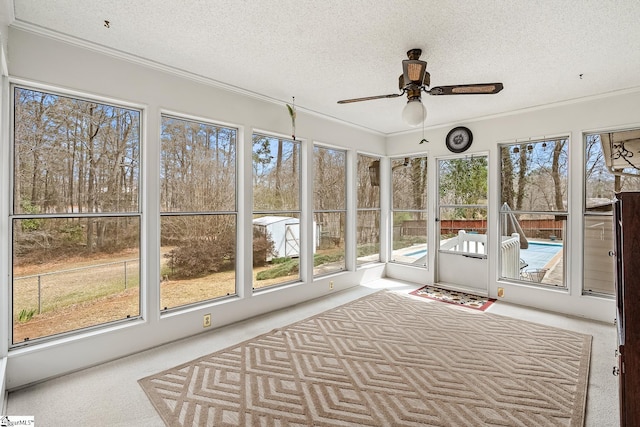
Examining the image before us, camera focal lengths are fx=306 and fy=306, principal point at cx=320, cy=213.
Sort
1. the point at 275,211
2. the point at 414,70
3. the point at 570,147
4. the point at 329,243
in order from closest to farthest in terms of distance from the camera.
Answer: the point at 414,70, the point at 570,147, the point at 275,211, the point at 329,243

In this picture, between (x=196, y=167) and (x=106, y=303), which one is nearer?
(x=106, y=303)

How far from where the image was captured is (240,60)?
9.35 feet

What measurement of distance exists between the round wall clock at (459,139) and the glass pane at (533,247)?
1.16m

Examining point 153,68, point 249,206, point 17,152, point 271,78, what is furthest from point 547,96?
point 17,152

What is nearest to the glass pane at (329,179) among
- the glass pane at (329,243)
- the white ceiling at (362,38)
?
the glass pane at (329,243)

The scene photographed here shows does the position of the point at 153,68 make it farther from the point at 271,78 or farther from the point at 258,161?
the point at 258,161

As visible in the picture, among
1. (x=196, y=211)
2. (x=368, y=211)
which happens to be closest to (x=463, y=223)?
(x=368, y=211)

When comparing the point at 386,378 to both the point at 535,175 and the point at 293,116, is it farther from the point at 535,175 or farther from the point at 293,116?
the point at 535,175

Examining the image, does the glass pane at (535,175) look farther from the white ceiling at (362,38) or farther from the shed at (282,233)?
the shed at (282,233)

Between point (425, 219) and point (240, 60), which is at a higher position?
point (240, 60)

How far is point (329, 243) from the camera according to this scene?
193 inches

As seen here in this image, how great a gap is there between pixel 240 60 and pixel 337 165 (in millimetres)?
2494

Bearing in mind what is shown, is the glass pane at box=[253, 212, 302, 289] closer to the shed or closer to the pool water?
the shed

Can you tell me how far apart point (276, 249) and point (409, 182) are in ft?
9.36
